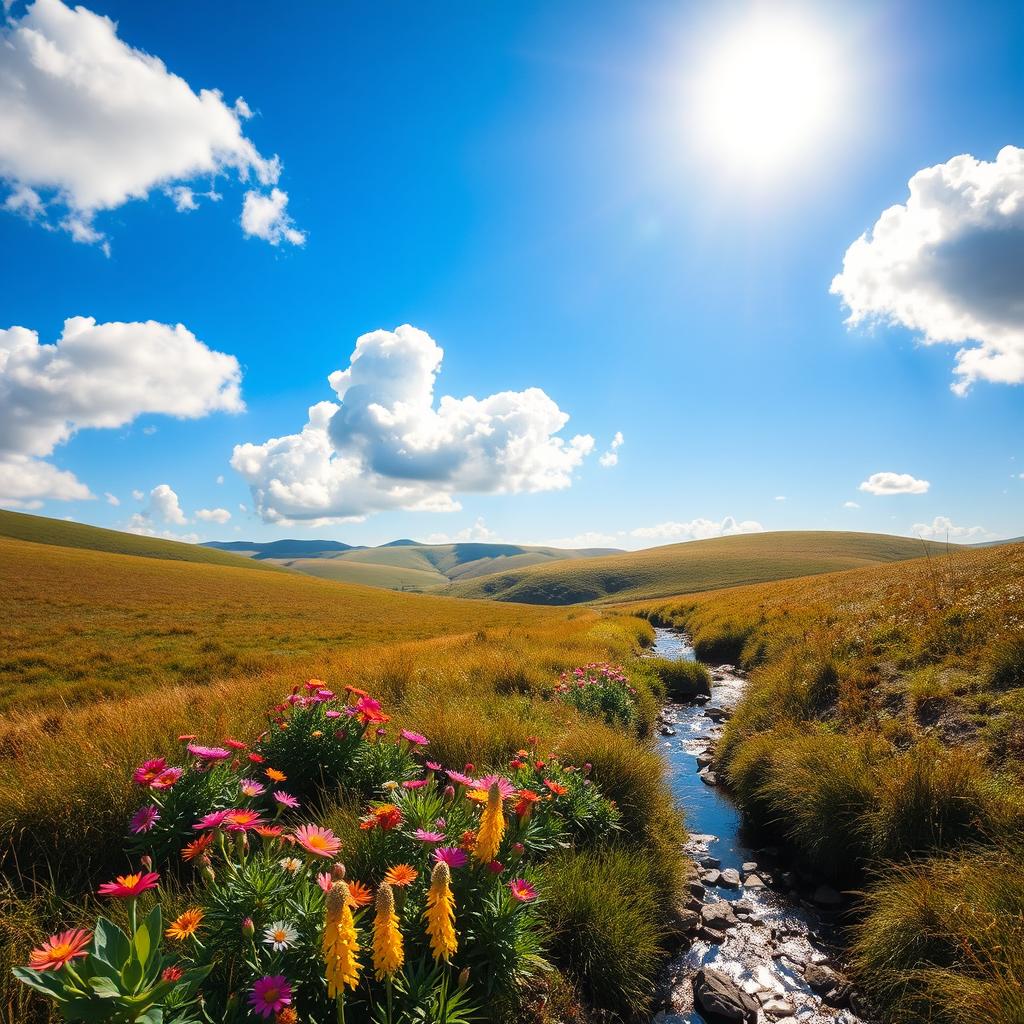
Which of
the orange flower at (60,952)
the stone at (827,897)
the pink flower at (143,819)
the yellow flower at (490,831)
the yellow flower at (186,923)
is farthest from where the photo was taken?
the stone at (827,897)

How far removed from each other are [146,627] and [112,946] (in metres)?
31.6

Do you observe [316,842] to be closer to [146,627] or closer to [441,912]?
[441,912]

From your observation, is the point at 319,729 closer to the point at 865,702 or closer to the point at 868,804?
the point at 868,804

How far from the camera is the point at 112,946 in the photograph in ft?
7.55

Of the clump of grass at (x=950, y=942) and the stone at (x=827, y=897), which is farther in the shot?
the stone at (x=827, y=897)

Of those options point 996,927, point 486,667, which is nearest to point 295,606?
point 486,667

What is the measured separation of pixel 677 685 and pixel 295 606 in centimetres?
3834

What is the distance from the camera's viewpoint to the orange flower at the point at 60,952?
6.84 feet

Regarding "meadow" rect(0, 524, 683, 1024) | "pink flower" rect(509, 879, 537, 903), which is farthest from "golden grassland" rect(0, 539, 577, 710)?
"pink flower" rect(509, 879, 537, 903)

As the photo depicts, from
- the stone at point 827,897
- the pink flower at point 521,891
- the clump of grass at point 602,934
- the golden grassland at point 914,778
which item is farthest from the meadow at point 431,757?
the golden grassland at point 914,778

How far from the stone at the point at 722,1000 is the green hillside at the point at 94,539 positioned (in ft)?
350

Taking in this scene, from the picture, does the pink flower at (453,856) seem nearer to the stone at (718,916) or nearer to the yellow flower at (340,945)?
the yellow flower at (340,945)

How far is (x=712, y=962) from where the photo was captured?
5.71 metres

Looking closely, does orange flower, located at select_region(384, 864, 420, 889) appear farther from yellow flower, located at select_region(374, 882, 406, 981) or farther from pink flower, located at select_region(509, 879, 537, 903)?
pink flower, located at select_region(509, 879, 537, 903)
